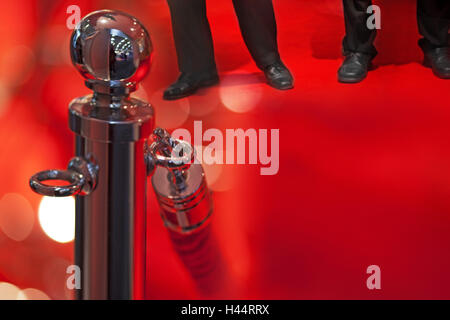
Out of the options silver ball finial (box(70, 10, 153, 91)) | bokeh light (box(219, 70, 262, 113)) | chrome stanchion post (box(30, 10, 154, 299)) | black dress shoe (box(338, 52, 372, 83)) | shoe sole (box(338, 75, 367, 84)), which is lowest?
chrome stanchion post (box(30, 10, 154, 299))

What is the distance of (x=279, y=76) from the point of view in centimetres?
125

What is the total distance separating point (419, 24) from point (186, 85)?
543 millimetres

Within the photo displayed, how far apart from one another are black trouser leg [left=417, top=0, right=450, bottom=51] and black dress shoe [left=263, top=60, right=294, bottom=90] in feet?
1.05

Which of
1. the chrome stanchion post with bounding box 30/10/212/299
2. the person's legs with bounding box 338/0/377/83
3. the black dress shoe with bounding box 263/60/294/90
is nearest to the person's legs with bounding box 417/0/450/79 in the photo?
the person's legs with bounding box 338/0/377/83

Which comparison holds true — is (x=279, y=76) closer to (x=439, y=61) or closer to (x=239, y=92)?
(x=239, y=92)

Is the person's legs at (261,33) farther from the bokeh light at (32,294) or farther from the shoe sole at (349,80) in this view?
the bokeh light at (32,294)

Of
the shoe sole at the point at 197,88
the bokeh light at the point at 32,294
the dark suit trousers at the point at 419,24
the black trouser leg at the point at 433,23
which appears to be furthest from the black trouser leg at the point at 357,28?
the bokeh light at the point at 32,294

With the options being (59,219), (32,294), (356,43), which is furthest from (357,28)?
(32,294)

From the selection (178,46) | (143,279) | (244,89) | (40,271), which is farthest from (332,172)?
(143,279)

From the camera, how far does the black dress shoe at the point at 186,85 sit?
1.25 meters

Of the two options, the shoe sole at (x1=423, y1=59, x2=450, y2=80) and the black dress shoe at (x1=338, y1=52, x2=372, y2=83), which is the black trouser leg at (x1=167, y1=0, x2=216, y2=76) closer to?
the black dress shoe at (x1=338, y1=52, x2=372, y2=83)

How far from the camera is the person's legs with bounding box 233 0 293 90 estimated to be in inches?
48.5

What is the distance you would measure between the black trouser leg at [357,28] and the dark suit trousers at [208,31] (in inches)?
6.4

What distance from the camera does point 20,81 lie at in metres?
1.24
